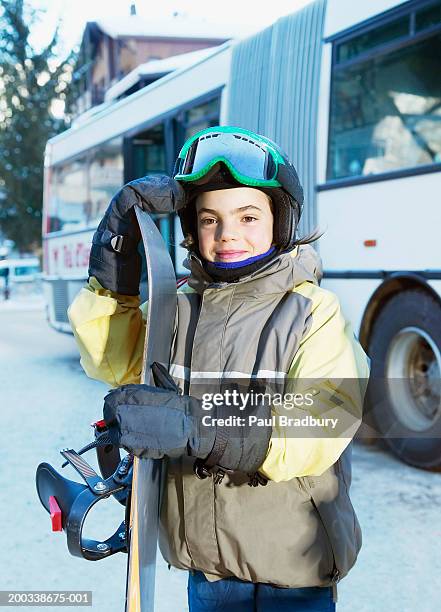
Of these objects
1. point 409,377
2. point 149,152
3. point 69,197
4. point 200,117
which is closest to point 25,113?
point 69,197

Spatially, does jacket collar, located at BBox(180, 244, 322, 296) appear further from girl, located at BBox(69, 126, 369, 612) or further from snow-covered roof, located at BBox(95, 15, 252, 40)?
snow-covered roof, located at BBox(95, 15, 252, 40)

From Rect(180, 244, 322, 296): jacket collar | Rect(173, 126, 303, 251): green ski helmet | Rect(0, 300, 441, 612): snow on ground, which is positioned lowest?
Rect(0, 300, 441, 612): snow on ground

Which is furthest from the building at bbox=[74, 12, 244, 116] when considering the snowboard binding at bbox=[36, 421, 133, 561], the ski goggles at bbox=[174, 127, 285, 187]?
the snowboard binding at bbox=[36, 421, 133, 561]

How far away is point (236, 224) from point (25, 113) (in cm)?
3233

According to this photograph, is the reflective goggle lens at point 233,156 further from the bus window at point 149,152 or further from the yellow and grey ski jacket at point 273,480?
the bus window at point 149,152

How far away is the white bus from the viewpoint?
4.62m

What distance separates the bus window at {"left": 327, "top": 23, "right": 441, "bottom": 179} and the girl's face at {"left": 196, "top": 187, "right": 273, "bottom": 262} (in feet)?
10.2

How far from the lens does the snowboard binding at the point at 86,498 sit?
169 cm

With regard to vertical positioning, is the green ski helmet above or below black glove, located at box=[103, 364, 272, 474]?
above

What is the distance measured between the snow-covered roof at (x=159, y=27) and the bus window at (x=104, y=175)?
20.4 m

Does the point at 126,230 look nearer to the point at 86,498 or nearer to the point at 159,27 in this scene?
the point at 86,498

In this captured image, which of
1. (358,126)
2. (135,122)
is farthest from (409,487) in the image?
(135,122)

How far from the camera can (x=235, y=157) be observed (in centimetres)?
171

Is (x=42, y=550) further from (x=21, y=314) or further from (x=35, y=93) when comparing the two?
(x=35, y=93)
